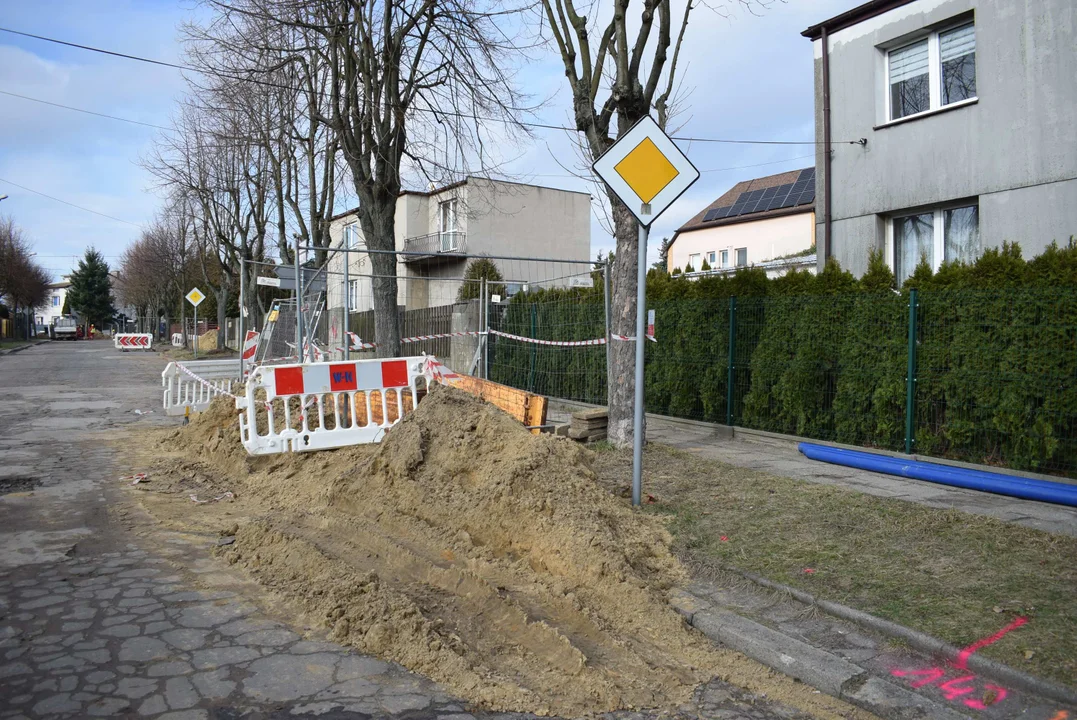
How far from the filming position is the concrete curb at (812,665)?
347 centimetres

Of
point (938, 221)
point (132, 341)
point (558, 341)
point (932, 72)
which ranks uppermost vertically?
point (932, 72)

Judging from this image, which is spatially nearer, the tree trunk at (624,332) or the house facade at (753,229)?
the tree trunk at (624,332)

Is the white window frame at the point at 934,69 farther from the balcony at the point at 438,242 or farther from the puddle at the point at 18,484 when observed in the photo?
the balcony at the point at 438,242

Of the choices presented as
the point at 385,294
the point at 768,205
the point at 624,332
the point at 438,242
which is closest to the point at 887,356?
the point at 624,332

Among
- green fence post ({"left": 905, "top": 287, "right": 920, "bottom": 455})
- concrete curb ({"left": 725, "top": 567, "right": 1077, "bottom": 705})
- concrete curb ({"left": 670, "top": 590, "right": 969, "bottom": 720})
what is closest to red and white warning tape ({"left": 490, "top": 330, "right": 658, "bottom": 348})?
green fence post ({"left": 905, "top": 287, "right": 920, "bottom": 455})

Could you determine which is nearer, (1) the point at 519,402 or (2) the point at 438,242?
(1) the point at 519,402

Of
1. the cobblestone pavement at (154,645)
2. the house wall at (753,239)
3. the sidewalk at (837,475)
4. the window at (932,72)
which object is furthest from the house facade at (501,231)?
the cobblestone pavement at (154,645)

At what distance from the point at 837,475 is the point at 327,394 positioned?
558 centimetres

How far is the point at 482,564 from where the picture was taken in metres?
5.16

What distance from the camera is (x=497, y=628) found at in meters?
4.28

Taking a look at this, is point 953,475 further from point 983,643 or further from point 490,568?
point 490,568

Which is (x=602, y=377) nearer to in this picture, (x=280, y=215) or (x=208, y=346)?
(x=280, y=215)

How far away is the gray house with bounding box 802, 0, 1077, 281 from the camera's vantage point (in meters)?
11.0

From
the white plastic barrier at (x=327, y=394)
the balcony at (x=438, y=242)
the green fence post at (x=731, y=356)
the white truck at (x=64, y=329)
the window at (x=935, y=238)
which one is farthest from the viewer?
the white truck at (x=64, y=329)
